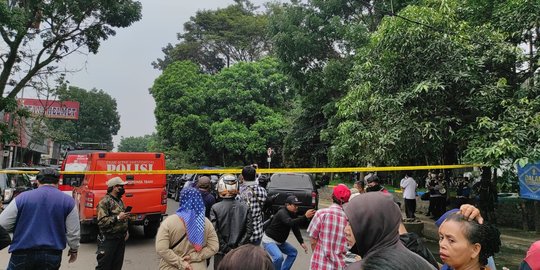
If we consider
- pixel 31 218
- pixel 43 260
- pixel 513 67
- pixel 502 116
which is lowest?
pixel 43 260

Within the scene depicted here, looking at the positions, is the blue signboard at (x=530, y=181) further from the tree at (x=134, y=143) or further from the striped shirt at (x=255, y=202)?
the tree at (x=134, y=143)

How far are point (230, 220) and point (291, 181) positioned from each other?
25.2 feet

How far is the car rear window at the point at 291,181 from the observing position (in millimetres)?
12047

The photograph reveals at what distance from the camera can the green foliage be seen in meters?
28.2

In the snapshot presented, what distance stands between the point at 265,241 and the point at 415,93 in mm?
5105

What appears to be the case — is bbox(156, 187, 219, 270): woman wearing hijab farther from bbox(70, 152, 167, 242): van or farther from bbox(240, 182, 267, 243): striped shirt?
bbox(70, 152, 167, 242): van

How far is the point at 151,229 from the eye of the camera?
10.2 metres

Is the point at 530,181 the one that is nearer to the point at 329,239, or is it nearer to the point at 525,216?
the point at 525,216

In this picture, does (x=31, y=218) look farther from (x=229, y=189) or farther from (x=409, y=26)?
(x=409, y=26)

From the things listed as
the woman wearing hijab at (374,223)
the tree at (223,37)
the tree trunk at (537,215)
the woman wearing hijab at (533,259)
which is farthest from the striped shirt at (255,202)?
the tree at (223,37)

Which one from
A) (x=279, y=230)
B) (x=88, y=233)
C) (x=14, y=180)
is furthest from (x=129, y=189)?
(x=14, y=180)

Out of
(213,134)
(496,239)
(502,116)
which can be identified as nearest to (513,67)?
(502,116)

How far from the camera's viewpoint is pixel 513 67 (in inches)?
399

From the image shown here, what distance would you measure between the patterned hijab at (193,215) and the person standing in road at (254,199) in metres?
1.15
